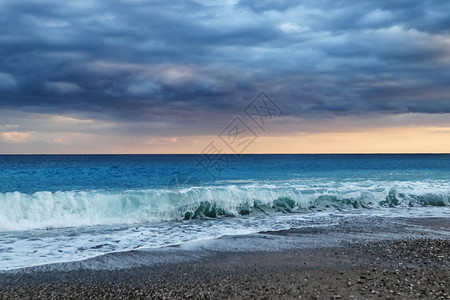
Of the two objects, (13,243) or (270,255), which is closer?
(270,255)

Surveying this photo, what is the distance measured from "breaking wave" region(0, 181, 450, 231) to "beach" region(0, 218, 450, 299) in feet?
17.4

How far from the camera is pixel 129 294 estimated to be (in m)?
5.89

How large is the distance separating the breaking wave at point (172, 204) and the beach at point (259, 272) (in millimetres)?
5293

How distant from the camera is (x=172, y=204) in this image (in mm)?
15648

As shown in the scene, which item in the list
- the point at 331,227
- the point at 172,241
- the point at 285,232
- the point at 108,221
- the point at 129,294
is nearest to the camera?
the point at 129,294

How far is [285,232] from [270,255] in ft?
9.11

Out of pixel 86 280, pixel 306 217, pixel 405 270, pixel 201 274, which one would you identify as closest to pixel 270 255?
pixel 201 274

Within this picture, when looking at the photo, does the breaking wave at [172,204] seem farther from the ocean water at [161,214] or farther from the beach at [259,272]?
the beach at [259,272]

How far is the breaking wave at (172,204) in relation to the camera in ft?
43.2

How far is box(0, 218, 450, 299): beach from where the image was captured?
19.1 ft

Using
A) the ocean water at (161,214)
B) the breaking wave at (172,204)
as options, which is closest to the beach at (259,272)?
the ocean water at (161,214)

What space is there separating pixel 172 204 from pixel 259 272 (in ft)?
30.6

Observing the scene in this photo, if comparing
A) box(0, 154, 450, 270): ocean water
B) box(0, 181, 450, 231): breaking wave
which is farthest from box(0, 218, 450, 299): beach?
box(0, 181, 450, 231): breaking wave

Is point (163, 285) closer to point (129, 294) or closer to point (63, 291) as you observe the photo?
point (129, 294)
